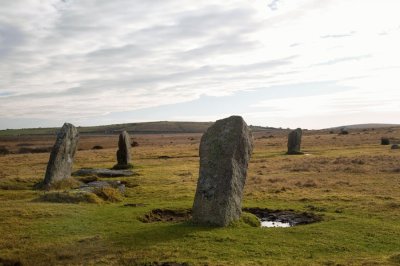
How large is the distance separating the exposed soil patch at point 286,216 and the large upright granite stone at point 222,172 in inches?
116

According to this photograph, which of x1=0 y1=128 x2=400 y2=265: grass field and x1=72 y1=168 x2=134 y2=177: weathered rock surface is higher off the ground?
x1=72 y1=168 x2=134 y2=177: weathered rock surface

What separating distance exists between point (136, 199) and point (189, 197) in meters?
3.16

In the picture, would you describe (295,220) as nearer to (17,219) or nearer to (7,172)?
(17,219)

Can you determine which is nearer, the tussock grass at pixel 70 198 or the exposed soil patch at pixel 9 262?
the exposed soil patch at pixel 9 262

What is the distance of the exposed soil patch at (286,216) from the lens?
70.8 feet

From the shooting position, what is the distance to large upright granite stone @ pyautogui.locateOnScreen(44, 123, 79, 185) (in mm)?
31266

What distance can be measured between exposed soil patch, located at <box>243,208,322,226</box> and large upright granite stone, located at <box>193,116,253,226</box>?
2.95m

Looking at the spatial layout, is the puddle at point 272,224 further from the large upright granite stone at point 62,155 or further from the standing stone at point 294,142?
the standing stone at point 294,142

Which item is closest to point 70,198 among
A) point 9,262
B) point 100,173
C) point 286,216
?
point 9,262

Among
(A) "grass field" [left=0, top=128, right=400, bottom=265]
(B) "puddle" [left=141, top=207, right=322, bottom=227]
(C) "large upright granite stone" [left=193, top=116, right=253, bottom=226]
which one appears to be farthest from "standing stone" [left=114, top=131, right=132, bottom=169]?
(C) "large upright granite stone" [left=193, top=116, right=253, bottom=226]

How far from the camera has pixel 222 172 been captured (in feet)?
64.2

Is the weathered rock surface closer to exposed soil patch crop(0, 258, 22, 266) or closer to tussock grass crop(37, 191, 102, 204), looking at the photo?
tussock grass crop(37, 191, 102, 204)

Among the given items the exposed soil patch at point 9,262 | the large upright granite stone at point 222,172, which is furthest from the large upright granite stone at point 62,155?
the exposed soil patch at point 9,262

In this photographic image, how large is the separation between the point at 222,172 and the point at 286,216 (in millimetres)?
5083
